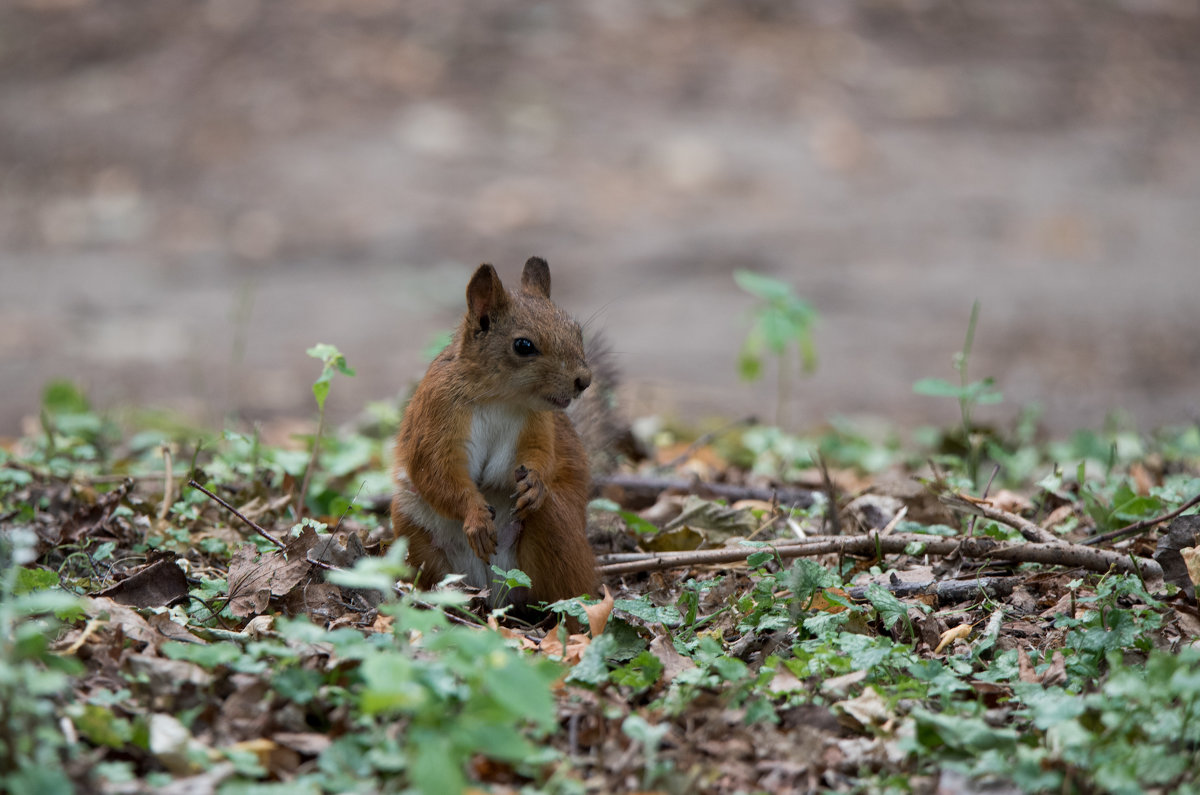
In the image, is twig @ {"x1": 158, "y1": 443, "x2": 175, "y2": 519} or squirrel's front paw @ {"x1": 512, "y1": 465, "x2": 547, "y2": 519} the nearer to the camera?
squirrel's front paw @ {"x1": 512, "y1": 465, "x2": 547, "y2": 519}

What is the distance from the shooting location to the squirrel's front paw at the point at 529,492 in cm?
279

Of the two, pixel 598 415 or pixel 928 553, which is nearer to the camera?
pixel 928 553

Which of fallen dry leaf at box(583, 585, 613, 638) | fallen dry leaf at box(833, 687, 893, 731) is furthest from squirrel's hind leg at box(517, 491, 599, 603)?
fallen dry leaf at box(833, 687, 893, 731)

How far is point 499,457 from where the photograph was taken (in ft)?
9.78

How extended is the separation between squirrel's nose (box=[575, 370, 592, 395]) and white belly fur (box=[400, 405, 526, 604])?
172mm

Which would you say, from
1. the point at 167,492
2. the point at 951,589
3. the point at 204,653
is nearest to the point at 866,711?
the point at 951,589

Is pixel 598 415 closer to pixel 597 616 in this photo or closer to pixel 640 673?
pixel 597 616

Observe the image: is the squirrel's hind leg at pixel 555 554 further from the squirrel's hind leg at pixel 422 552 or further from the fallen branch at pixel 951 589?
the fallen branch at pixel 951 589

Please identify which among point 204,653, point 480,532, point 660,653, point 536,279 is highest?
point 536,279

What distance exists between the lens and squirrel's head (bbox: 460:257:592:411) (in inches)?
114

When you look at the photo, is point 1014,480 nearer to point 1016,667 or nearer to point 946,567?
point 946,567

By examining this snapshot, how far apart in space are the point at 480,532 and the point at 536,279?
787mm

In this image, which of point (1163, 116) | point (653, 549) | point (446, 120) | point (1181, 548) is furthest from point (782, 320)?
point (1163, 116)

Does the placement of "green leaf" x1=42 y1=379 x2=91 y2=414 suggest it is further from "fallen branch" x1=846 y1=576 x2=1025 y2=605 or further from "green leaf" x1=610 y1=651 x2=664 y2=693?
"fallen branch" x1=846 y1=576 x2=1025 y2=605
